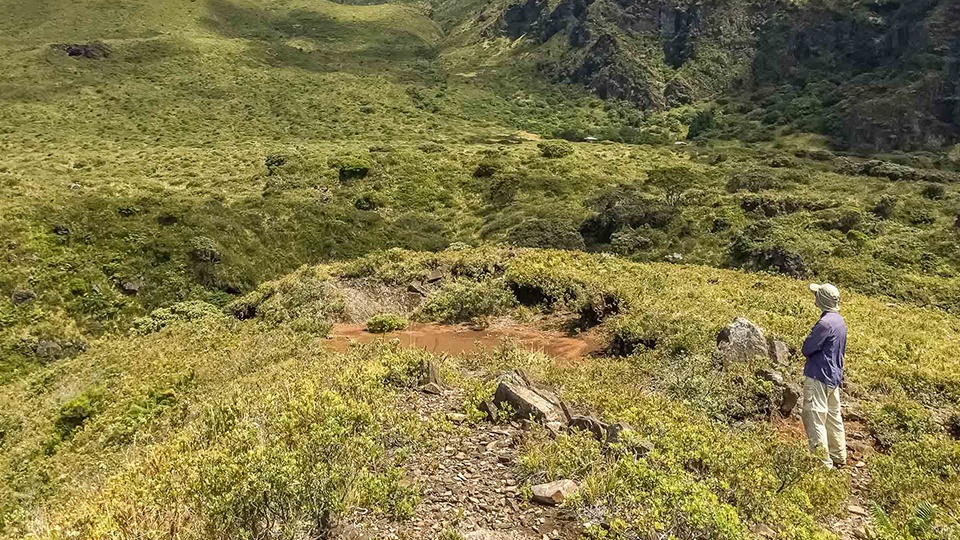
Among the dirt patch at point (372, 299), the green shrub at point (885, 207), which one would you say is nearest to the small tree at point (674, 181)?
the green shrub at point (885, 207)

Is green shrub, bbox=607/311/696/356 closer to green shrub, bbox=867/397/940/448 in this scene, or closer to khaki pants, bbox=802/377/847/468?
green shrub, bbox=867/397/940/448

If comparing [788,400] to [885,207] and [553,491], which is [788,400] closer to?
[553,491]

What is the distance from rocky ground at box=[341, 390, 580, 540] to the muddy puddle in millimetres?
5135

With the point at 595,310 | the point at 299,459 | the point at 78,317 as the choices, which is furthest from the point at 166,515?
the point at 78,317

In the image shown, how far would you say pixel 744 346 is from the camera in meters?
10.7

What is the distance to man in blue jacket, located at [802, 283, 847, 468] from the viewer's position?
24.0 feet

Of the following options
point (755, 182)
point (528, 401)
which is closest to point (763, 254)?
point (755, 182)

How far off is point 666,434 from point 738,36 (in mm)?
131973

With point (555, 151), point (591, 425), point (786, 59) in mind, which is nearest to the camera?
point (591, 425)

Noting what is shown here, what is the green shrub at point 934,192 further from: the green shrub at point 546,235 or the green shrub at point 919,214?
the green shrub at point 546,235

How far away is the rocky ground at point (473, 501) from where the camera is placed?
4988mm

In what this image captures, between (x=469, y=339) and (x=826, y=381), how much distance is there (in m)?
7.80

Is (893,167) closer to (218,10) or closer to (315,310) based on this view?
(315,310)

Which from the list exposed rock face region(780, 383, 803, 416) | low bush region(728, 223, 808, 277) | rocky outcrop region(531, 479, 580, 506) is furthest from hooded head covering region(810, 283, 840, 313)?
low bush region(728, 223, 808, 277)
